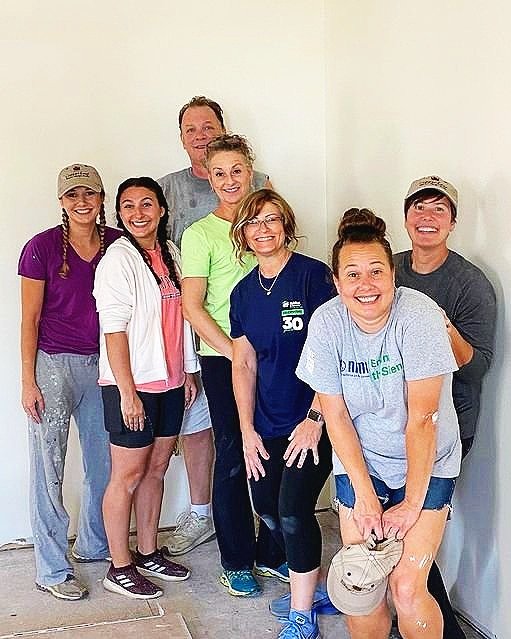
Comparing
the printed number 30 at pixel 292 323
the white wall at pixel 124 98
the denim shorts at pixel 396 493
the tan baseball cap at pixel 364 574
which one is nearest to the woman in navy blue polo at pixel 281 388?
the printed number 30 at pixel 292 323

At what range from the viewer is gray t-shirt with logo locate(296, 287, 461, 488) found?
233 cm

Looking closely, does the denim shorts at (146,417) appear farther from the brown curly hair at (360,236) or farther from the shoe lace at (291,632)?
the brown curly hair at (360,236)

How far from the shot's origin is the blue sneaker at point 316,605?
301 cm

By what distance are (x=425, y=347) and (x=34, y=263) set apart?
5.01ft

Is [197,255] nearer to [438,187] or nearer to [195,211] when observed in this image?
[195,211]

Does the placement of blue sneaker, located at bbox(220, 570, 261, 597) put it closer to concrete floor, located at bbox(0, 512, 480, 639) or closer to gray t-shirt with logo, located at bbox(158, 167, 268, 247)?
concrete floor, located at bbox(0, 512, 480, 639)

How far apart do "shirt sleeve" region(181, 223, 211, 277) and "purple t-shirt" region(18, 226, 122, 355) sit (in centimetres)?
38

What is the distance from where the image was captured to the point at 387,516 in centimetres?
240

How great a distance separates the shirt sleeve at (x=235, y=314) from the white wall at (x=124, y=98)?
104cm

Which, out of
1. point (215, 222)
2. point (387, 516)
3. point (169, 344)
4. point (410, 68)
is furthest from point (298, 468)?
point (410, 68)

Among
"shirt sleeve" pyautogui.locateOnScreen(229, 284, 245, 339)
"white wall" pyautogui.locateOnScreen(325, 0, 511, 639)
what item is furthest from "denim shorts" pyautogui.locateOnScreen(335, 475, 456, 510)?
"shirt sleeve" pyautogui.locateOnScreen(229, 284, 245, 339)

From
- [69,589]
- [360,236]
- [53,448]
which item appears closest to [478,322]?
[360,236]

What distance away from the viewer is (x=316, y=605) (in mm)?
2994

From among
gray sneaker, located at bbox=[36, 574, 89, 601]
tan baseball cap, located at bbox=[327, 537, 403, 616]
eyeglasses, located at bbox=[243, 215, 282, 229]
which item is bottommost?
gray sneaker, located at bbox=[36, 574, 89, 601]
